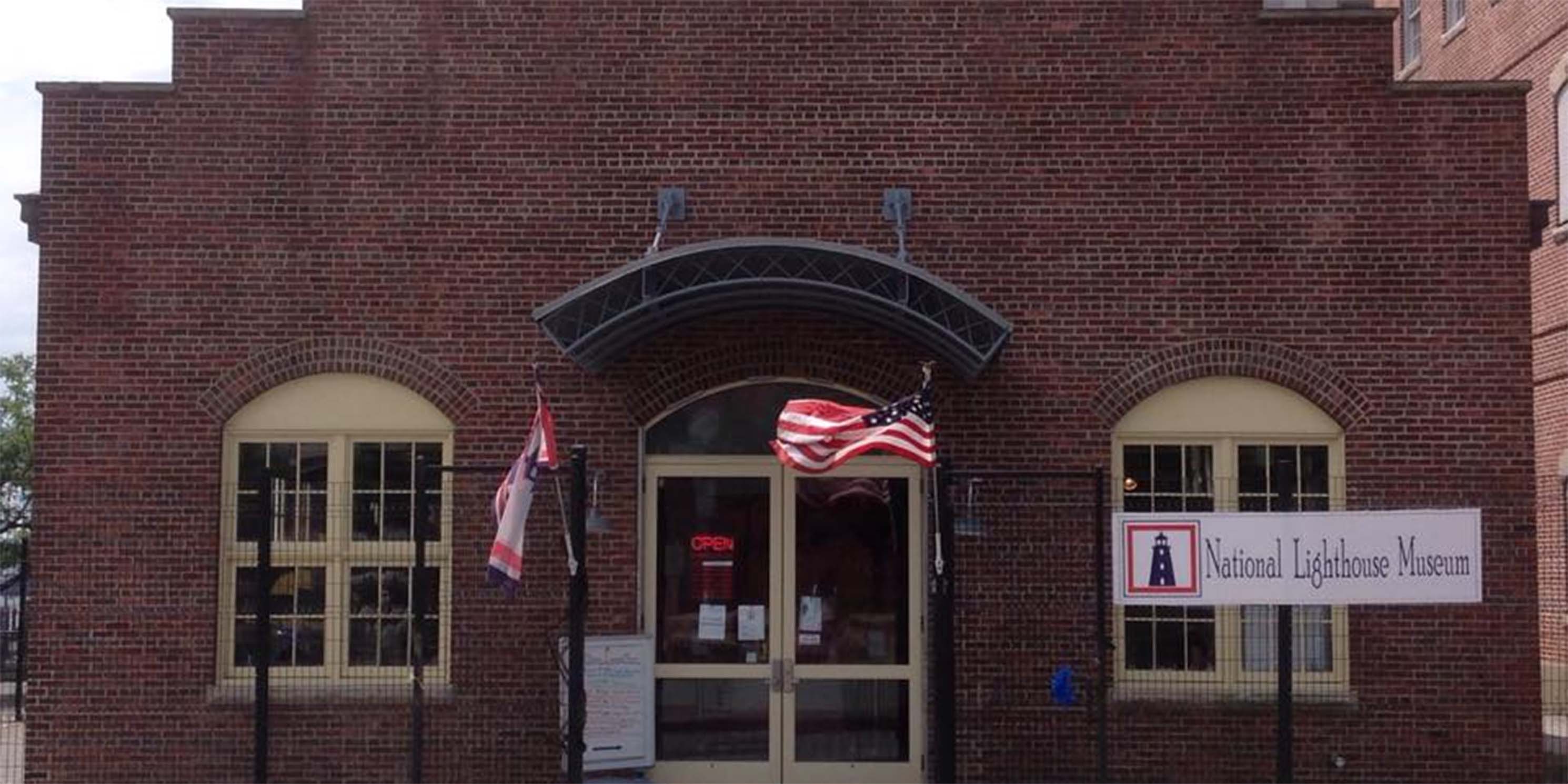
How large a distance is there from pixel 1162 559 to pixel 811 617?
11.4ft

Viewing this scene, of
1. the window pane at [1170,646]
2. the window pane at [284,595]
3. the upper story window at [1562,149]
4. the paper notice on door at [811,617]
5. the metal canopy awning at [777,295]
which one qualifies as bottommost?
the window pane at [1170,646]

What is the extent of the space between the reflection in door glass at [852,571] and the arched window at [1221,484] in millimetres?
1735

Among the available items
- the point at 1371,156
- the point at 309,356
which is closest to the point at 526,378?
the point at 309,356

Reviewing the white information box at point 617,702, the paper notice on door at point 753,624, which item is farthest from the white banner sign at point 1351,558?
the white information box at point 617,702

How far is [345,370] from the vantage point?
14375 millimetres

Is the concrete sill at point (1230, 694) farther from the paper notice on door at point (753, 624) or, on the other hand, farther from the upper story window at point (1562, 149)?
the upper story window at point (1562, 149)

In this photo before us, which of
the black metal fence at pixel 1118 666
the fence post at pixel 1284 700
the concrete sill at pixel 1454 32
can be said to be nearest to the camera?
the fence post at pixel 1284 700

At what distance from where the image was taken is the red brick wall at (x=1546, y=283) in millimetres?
23312

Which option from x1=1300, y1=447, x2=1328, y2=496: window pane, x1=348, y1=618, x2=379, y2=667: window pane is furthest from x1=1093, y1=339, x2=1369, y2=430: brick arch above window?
x1=348, y1=618, x2=379, y2=667: window pane

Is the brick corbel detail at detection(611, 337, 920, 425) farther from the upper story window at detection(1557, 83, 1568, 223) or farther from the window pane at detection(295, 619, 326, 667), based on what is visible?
the upper story window at detection(1557, 83, 1568, 223)

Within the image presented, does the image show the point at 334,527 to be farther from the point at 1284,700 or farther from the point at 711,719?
the point at 1284,700

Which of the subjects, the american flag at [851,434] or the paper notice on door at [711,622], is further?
the paper notice on door at [711,622]

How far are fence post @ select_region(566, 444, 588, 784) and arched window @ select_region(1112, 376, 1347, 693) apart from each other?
15.3ft

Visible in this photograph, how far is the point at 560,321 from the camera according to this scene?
13.8 m
